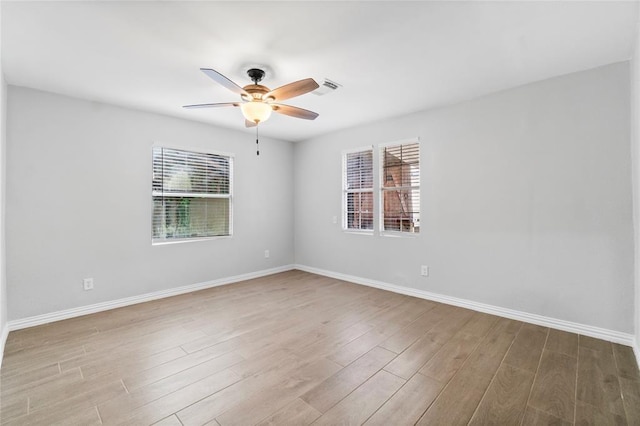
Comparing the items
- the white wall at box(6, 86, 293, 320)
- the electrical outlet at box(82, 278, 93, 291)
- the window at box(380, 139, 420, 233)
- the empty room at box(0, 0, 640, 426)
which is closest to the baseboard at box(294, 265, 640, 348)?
the empty room at box(0, 0, 640, 426)

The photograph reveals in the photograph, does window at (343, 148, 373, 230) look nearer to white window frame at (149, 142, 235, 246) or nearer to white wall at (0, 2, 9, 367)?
white window frame at (149, 142, 235, 246)

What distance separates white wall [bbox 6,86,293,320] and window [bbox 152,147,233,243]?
148 mm

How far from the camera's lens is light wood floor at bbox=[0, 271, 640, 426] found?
1.69 metres

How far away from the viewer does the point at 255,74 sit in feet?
8.70

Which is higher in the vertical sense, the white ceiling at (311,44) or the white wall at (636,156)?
the white ceiling at (311,44)

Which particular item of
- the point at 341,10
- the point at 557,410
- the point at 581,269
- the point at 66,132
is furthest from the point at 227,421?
the point at 66,132

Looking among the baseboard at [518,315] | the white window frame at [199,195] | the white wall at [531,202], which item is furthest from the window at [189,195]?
the white wall at [531,202]

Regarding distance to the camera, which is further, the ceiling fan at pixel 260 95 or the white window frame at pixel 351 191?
the white window frame at pixel 351 191

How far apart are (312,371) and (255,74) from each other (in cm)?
257

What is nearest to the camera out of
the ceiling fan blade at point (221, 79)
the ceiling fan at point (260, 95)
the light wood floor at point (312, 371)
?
the light wood floor at point (312, 371)

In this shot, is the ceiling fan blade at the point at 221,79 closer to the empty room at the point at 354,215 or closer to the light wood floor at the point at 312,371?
the empty room at the point at 354,215

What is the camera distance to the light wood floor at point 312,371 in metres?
1.69

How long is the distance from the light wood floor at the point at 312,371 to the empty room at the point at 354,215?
0.02 metres

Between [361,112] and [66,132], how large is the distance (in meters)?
3.50
